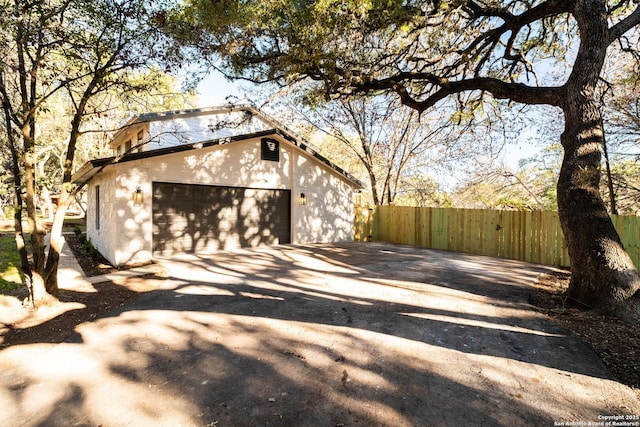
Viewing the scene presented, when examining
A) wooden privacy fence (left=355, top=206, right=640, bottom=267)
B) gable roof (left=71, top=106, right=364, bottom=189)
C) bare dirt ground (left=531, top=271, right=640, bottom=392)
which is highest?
gable roof (left=71, top=106, right=364, bottom=189)

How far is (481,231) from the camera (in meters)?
10.3

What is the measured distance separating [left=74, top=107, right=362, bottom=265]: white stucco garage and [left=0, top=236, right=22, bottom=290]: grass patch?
1861 millimetres

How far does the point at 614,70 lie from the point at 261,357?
1312 cm

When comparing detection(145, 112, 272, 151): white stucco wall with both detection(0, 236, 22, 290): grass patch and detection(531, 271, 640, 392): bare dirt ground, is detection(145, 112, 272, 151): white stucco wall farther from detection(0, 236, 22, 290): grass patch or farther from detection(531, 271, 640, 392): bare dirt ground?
detection(531, 271, 640, 392): bare dirt ground

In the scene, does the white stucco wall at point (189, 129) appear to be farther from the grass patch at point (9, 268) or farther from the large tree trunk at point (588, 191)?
the large tree trunk at point (588, 191)

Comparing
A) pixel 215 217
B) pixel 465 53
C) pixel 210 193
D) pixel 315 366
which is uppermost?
pixel 465 53

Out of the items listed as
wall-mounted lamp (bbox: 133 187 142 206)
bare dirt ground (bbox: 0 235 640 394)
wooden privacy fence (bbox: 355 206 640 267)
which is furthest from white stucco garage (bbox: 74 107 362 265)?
bare dirt ground (bbox: 0 235 640 394)

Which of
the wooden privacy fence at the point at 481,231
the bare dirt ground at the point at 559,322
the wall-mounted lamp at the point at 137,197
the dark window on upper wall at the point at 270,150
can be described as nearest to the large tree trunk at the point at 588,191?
the bare dirt ground at the point at 559,322

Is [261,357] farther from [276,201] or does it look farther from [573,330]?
[276,201]

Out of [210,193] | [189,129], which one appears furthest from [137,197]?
[189,129]

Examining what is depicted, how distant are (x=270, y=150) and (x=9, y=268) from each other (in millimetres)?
7730

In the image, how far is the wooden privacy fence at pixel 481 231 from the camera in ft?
27.1

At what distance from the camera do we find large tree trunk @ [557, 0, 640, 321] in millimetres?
4250

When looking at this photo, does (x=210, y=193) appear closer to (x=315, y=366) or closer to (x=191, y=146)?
(x=191, y=146)
